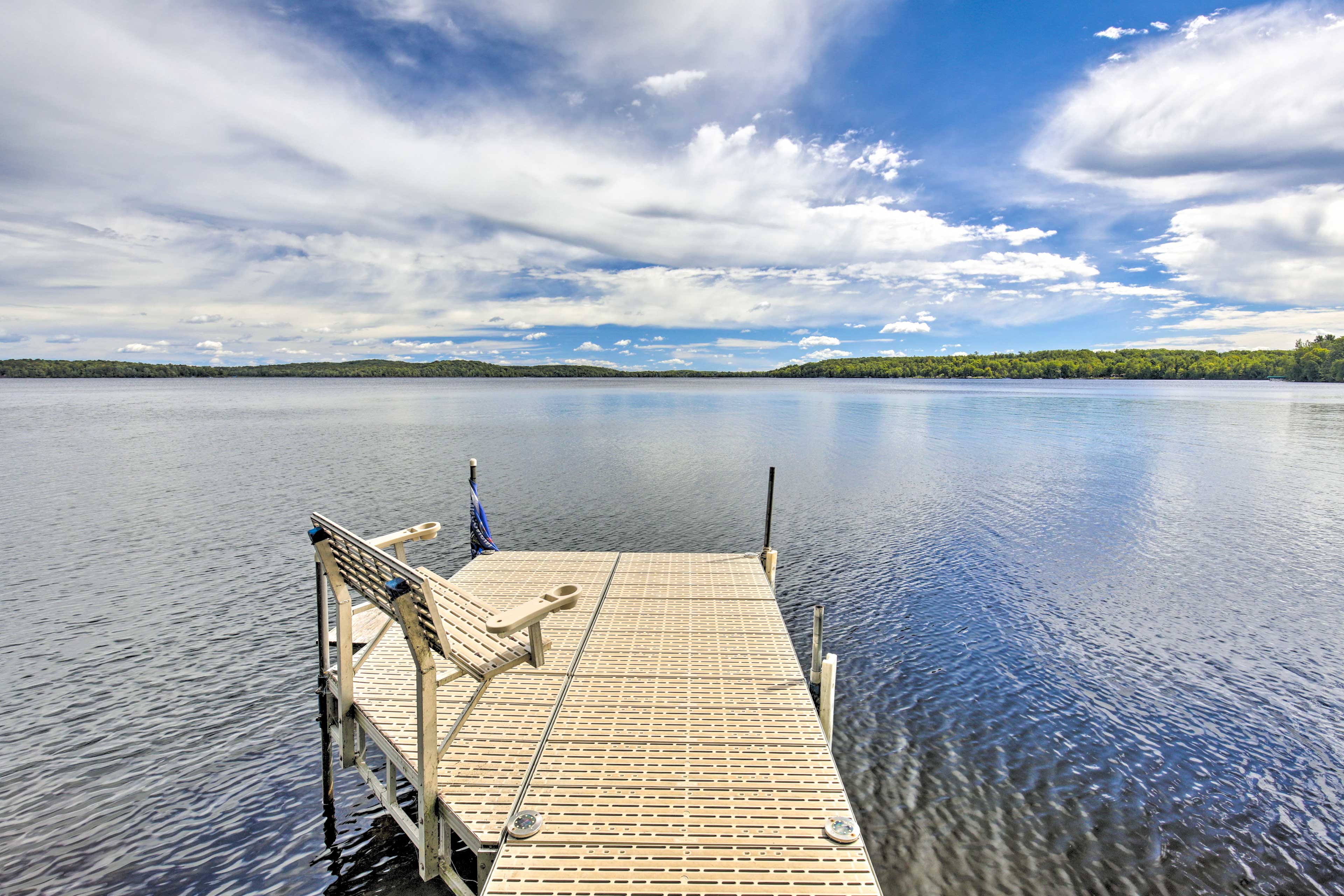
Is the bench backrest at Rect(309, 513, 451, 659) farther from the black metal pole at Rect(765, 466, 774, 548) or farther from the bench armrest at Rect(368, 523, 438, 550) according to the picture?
the black metal pole at Rect(765, 466, 774, 548)

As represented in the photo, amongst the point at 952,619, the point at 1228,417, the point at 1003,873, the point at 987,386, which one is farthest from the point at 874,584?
the point at 987,386

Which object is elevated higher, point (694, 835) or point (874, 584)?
point (694, 835)

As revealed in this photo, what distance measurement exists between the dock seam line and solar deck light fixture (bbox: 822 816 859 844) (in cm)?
260

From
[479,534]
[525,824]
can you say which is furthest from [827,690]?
[479,534]

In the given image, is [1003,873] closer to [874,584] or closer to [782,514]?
[874,584]

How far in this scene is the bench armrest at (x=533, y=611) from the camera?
4.01 metres

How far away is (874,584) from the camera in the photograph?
14664 mm

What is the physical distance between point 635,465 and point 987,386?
175324mm

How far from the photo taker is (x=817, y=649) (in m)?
8.77

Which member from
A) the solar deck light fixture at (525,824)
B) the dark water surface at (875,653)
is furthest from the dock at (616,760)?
the dark water surface at (875,653)

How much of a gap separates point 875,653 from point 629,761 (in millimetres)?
6937

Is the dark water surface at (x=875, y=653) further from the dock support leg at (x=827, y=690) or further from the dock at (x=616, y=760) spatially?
the dock at (x=616, y=760)

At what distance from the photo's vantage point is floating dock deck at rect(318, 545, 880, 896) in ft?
14.6

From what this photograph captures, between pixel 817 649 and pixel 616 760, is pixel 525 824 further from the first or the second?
pixel 817 649
